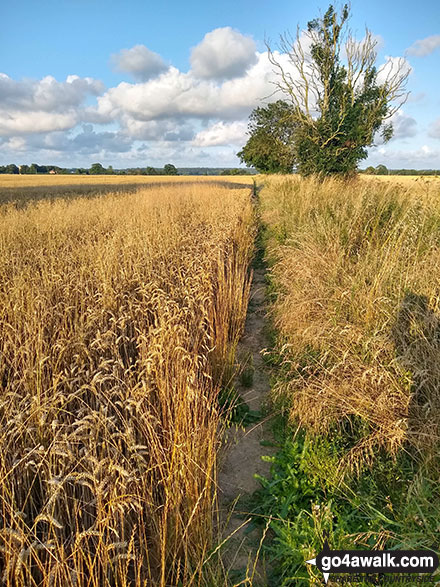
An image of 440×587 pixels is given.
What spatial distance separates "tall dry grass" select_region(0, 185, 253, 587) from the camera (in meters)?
1.34

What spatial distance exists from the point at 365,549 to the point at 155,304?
233 centimetres

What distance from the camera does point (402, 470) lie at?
2.07 meters

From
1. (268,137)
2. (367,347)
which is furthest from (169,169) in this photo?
(367,347)

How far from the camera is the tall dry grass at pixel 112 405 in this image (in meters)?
1.34

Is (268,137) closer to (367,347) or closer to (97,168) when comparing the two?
(367,347)

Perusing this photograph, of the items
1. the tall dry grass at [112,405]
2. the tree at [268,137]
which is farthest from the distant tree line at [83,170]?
the tall dry grass at [112,405]

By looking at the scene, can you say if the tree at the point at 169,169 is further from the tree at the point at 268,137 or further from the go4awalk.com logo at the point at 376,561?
the go4awalk.com logo at the point at 376,561

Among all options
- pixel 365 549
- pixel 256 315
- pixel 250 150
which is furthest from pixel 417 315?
pixel 250 150

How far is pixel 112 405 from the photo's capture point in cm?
179

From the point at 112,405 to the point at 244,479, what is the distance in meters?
1.16

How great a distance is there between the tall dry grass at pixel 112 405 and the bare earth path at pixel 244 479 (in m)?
0.25

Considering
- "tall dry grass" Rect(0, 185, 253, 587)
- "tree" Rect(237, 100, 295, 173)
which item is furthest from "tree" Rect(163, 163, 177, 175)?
"tall dry grass" Rect(0, 185, 253, 587)

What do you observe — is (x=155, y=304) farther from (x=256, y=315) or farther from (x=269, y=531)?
(x=256, y=315)

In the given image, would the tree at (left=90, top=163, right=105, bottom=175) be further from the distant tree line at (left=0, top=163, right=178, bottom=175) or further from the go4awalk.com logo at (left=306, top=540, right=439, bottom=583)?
the go4awalk.com logo at (left=306, top=540, right=439, bottom=583)
